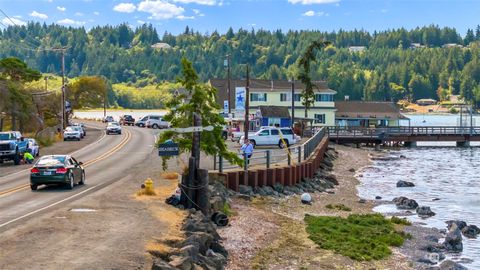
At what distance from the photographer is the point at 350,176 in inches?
2306

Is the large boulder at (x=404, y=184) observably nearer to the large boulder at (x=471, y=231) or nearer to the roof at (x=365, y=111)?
the large boulder at (x=471, y=231)

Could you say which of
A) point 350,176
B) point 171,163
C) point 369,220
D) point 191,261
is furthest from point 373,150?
point 191,261

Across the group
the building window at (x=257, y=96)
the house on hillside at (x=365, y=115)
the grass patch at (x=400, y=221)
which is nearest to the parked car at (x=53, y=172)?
the grass patch at (x=400, y=221)

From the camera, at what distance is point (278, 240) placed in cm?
2527

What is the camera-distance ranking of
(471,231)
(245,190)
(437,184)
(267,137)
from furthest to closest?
(267,137) < (437,184) < (245,190) < (471,231)

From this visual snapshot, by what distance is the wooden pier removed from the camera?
322 ft

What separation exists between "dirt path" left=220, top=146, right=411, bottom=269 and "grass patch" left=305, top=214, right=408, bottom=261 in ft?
1.38

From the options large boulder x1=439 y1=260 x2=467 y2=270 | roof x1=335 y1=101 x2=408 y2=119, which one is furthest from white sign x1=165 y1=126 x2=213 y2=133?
roof x1=335 y1=101 x2=408 y2=119

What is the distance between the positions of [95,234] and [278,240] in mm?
7911

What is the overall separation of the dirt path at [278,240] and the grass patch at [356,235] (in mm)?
421

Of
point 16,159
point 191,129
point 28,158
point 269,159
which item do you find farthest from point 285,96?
point 191,129

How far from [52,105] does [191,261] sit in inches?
3650

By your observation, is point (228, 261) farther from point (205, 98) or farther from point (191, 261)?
point (205, 98)

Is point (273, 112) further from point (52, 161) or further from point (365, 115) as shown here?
point (52, 161)
